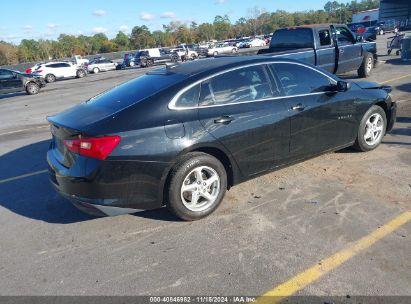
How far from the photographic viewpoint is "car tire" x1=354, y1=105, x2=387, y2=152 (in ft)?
18.0

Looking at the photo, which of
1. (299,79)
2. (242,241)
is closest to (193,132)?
(242,241)

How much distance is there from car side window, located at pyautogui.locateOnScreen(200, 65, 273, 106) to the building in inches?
2928

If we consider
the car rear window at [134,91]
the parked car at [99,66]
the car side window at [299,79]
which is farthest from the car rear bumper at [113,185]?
the parked car at [99,66]

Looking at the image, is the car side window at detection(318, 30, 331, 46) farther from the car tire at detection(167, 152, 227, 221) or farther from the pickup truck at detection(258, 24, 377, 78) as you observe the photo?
the car tire at detection(167, 152, 227, 221)

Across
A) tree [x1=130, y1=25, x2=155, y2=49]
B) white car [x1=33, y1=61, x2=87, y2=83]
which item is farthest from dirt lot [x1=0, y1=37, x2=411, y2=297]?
tree [x1=130, y1=25, x2=155, y2=49]

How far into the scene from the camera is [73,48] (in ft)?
362

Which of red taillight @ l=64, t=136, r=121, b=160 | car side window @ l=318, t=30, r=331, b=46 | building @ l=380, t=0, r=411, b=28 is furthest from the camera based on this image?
building @ l=380, t=0, r=411, b=28

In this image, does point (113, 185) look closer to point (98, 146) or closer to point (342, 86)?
point (98, 146)

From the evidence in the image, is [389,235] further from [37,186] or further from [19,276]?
[37,186]

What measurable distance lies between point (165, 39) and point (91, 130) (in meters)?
124

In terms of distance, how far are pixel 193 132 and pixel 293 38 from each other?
28.1ft

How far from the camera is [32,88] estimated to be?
20.9m

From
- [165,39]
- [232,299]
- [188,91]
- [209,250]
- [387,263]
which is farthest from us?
[165,39]

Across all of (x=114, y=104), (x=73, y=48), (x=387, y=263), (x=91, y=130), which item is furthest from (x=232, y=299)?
(x=73, y=48)
